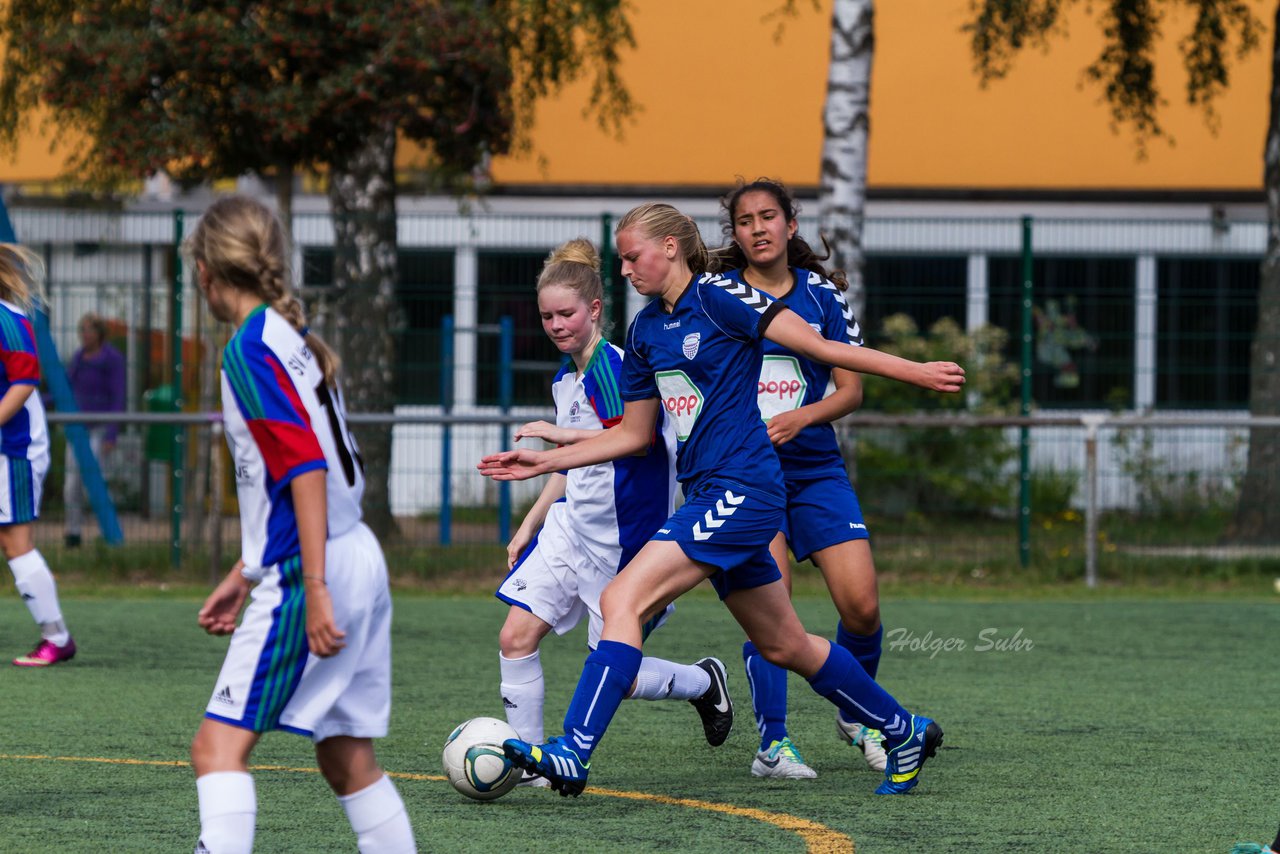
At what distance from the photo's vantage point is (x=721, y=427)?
5.20 m

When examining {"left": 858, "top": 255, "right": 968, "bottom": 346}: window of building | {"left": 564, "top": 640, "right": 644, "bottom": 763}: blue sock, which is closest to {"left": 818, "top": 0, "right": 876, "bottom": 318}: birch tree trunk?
{"left": 858, "top": 255, "right": 968, "bottom": 346}: window of building

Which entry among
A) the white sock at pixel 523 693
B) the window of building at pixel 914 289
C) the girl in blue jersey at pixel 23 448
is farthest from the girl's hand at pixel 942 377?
the window of building at pixel 914 289

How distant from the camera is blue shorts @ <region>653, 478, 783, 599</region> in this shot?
5070mm

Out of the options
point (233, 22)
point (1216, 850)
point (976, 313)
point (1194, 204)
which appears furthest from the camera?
point (1194, 204)

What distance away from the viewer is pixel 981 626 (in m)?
10.5

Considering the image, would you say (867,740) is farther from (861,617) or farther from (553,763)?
(553,763)

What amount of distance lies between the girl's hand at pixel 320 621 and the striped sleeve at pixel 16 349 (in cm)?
474

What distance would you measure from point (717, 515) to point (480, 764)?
1.02 metres

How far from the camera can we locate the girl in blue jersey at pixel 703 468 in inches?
197

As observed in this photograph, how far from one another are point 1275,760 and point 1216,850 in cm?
161

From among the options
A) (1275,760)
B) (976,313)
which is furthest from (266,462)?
(976,313)

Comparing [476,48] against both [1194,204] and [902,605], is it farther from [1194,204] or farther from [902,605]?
[1194,204]

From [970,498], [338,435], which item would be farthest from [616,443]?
[970,498]

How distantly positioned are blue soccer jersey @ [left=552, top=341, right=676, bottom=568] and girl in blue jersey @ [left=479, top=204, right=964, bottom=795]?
0.32 m
